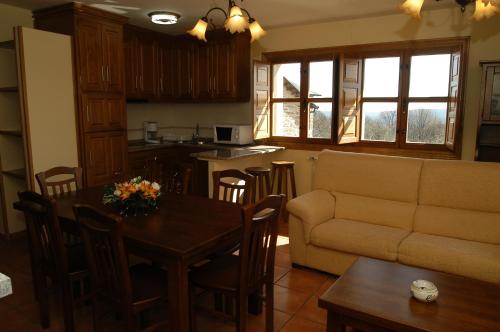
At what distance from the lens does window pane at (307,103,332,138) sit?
204 inches

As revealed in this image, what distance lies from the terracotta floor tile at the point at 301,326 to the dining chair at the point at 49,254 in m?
1.30

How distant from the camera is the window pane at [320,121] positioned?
5.17m

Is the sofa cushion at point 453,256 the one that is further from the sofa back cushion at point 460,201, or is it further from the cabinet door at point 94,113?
the cabinet door at point 94,113

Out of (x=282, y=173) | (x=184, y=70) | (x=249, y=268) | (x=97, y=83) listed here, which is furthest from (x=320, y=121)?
(x=249, y=268)

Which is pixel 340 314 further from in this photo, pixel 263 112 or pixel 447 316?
pixel 263 112

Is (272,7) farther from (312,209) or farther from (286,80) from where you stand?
(312,209)

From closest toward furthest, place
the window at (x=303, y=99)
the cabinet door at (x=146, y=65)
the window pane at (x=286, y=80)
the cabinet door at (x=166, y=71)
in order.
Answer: the window at (x=303, y=99), the cabinet door at (x=146, y=65), the window pane at (x=286, y=80), the cabinet door at (x=166, y=71)

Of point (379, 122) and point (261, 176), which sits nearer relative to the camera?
point (261, 176)

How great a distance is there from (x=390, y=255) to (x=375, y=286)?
2.81ft

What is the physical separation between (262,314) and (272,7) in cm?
331

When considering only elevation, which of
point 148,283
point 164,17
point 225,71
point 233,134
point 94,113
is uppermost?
point 164,17

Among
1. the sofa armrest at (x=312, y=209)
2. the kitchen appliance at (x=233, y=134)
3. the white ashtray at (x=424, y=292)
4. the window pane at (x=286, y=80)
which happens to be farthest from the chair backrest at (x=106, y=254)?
the window pane at (x=286, y=80)

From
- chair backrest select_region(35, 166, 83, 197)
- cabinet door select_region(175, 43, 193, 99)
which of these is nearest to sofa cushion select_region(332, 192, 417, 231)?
chair backrest select_region(35, 166, 83, 197)

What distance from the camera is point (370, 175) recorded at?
3477mm
